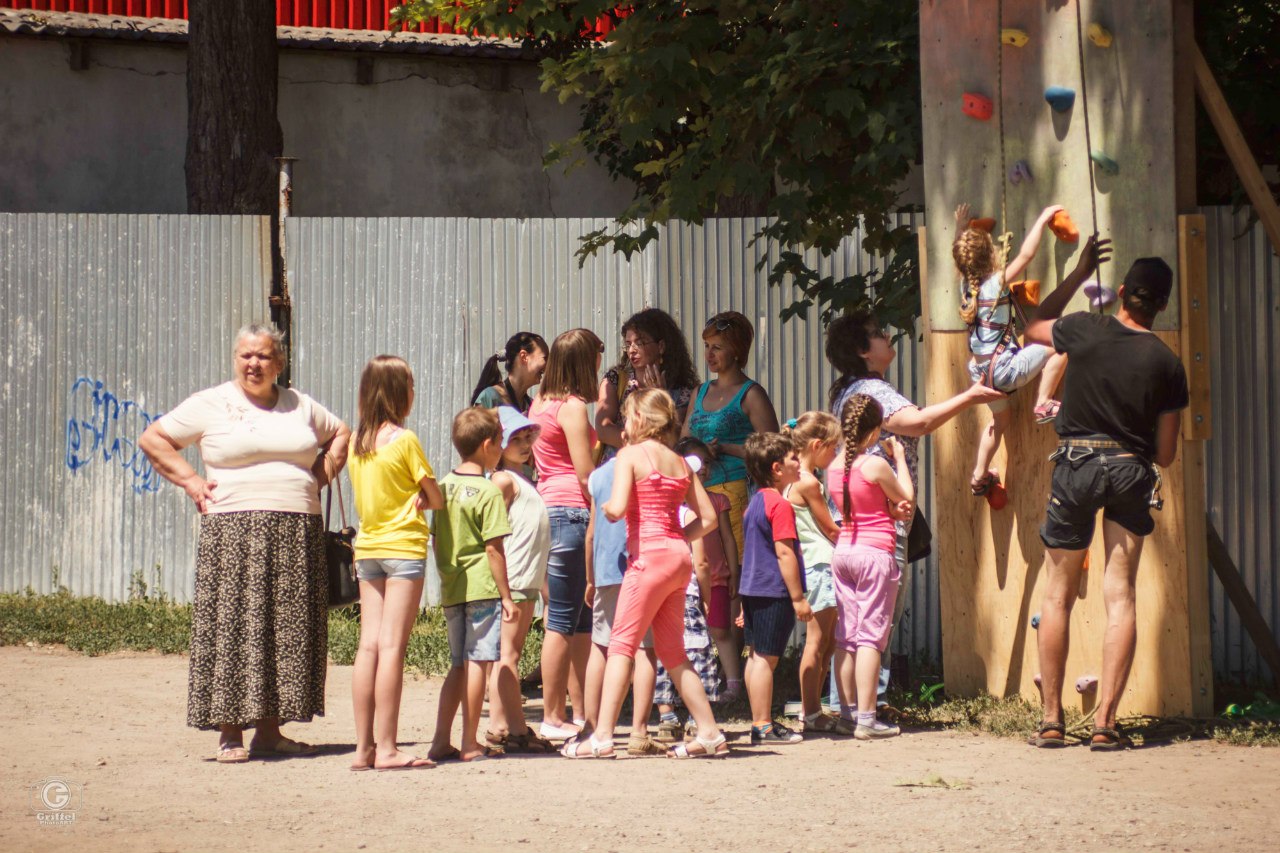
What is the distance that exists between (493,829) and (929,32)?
175 inches

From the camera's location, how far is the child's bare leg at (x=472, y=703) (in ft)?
22.4

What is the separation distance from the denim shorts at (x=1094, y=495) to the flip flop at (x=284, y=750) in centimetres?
321

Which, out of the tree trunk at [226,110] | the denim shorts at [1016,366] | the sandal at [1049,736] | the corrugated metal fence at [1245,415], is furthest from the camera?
the tree trunk at [226,110]

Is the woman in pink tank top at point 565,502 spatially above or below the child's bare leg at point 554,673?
above

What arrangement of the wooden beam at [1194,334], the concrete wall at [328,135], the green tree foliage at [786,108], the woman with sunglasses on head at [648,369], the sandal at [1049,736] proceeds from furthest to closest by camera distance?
the concrete wall at [328,135] → the green tree foliage at [786,108] → the woman with sunglasses on head at [648,369] → the wooden beam at [1194,334] → the sandal at [1049,736]

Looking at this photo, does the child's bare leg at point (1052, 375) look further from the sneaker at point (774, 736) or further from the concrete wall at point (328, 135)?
the concrete wall at point (328, 135)

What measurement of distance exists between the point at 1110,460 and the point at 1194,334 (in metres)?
0.98

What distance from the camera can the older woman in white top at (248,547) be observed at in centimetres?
684

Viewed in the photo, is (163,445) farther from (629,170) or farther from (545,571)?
(629,170)

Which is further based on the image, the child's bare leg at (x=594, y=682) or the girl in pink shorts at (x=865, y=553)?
the girl in pink shorts at (x=865, y=553)

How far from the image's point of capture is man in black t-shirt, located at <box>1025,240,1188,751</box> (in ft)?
22.0

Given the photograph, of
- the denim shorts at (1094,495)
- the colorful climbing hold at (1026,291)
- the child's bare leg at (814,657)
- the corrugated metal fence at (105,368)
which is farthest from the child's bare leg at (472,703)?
the corrugated metal fence at (105,368)

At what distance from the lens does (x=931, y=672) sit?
9.08 meters

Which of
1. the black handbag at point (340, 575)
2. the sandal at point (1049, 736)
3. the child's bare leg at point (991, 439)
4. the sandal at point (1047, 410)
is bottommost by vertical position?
the sandal at point (1049, 736)
